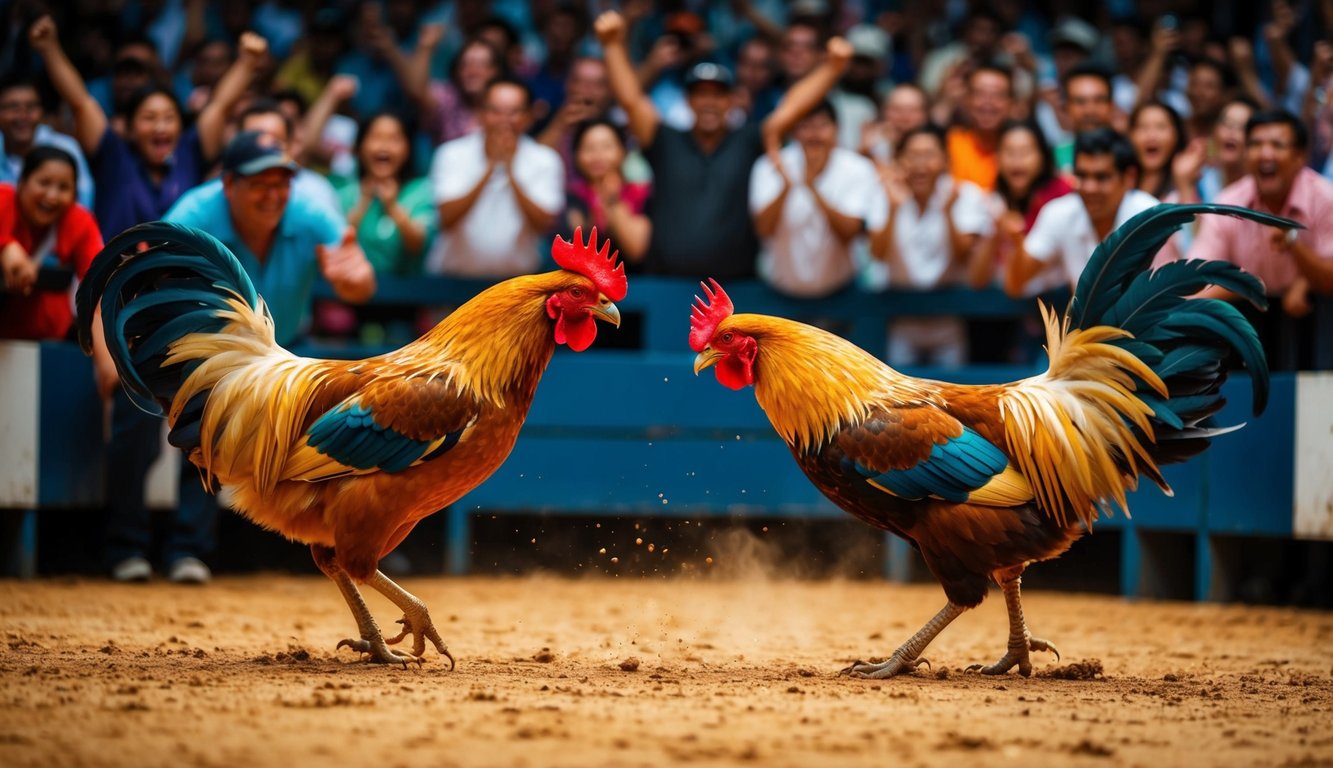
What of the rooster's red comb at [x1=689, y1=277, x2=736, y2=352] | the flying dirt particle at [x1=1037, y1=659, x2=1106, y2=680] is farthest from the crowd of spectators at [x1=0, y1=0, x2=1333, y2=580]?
the flying dirt particle at [x1=1037, y1=659, x2=1106, y2=680]

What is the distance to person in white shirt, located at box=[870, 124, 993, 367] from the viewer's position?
898 cm

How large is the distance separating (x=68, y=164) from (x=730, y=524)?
13.9 feet

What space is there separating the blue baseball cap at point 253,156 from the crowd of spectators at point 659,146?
15 mm

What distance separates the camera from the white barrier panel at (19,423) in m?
7.92

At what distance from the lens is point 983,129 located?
9.69 m

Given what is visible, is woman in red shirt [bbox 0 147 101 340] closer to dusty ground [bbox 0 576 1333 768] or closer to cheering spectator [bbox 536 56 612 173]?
dusty ground [bbox 0 576 1333 768]

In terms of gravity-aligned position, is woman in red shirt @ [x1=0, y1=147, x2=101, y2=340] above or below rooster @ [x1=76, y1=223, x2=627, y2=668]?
above

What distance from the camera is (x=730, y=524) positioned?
9.34 meters

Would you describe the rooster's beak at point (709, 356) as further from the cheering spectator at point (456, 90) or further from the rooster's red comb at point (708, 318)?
the cheering spectator at point (456, 90)

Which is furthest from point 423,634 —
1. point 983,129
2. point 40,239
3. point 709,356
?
point 983,129

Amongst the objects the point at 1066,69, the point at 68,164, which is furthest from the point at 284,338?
the point at 1066,69

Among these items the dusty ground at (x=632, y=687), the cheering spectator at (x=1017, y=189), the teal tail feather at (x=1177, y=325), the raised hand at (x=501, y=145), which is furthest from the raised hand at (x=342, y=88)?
the teal tail feather at (x=1177, y=325)

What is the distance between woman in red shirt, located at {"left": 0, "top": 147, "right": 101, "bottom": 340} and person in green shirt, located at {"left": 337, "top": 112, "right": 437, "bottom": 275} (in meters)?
1.62

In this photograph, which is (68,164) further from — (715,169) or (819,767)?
(819,767)
